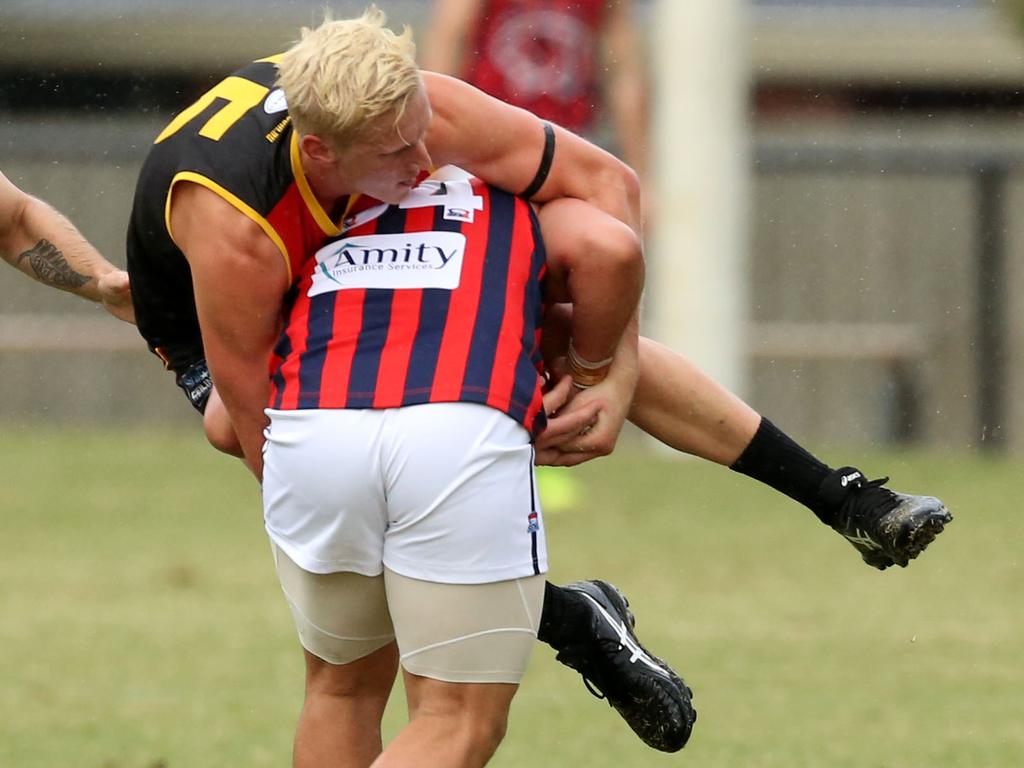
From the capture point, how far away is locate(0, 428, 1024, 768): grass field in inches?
191

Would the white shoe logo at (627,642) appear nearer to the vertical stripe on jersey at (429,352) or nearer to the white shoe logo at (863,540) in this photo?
the white shoe logo at (863,540)

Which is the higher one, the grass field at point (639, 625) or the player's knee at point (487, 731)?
the player's knee at point (487, 731)

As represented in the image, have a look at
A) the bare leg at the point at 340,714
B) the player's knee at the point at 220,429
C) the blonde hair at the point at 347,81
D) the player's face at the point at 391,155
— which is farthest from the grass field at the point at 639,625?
the blonde hair at the point at 347,81

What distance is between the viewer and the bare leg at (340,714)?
3625mm

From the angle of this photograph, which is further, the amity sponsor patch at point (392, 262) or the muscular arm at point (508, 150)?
the muscular arm at point (508, 150)

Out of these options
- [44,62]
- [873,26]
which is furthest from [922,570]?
[44,62]

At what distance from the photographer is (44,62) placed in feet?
47.4

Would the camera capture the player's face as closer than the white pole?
Yes

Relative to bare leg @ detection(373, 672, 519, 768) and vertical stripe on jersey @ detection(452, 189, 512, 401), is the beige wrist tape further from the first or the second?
bare leg @ detection(373, 672, 519, 768)

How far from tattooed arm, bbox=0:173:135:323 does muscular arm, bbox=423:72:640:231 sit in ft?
3.57

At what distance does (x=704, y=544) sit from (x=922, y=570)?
957 mm

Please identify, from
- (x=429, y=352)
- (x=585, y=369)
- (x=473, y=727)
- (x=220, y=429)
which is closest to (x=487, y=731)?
(x=473, y=727)

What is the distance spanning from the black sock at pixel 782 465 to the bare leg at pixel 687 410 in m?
0.02

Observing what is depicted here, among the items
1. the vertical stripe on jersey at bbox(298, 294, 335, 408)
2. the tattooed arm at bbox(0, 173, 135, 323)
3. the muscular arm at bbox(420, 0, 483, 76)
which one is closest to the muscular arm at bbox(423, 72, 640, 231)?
the vertical stripe on jersey at bbox(298, 294, 335, 408)
